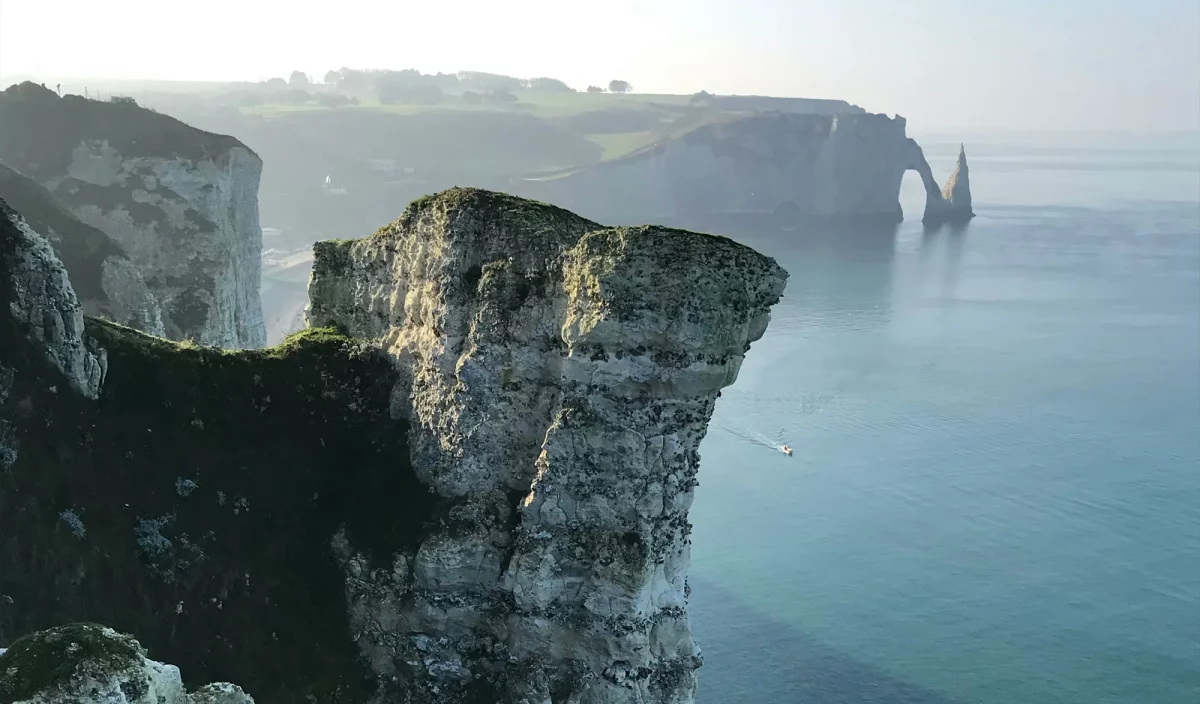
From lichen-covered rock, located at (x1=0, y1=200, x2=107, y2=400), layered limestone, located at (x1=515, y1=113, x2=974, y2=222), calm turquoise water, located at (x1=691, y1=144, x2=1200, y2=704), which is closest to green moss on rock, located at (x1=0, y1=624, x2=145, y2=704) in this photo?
lichen-covered rock, located at (x1=0, y1=200, x2=107, y2=400)

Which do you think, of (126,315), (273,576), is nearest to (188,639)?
(273,576)

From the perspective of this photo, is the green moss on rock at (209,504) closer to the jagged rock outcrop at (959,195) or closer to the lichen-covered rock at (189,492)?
the lichen-covered rock at (189,492)

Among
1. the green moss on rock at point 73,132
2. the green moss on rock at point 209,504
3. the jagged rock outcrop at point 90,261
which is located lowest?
the green moss on rock at point 209,504

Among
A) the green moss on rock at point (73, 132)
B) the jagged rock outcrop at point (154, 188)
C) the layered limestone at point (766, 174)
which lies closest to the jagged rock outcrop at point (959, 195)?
the layered limestone at point (766, 174)

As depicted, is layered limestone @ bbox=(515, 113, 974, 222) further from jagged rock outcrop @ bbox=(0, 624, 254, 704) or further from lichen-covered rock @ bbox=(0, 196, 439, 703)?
jagged rock outcrop @ bbox=(0, 624, 254, 704)

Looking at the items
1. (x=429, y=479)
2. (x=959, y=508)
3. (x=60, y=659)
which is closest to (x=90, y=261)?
(x=429, y=479)
